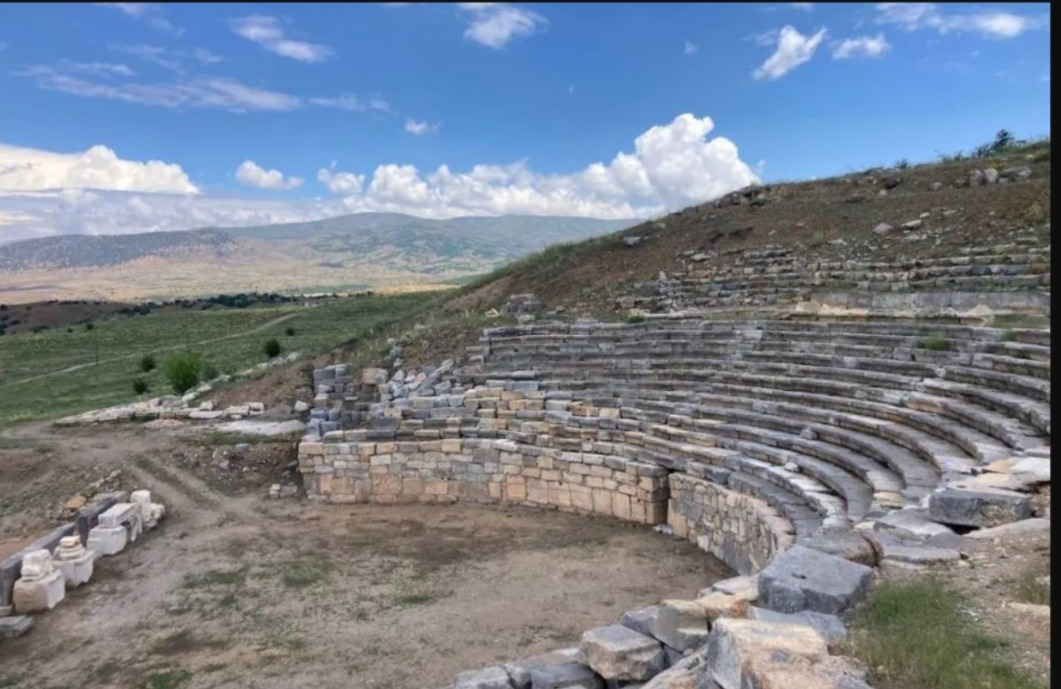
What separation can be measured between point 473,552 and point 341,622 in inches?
117

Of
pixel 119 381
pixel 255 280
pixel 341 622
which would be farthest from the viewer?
pixel 255 280

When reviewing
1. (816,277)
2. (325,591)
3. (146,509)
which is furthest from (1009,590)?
(816,277)

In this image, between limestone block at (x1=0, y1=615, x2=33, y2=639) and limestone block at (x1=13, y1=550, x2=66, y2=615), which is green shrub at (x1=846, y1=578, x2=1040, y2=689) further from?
limestone block at (x1=13, y1=550, x2=66, y2=615)

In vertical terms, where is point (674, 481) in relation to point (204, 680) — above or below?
above

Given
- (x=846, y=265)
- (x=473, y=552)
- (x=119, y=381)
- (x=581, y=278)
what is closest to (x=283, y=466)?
(x=473, y=552)

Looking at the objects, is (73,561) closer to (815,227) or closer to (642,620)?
(642,620)

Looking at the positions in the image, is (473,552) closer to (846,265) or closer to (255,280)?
(846,265)

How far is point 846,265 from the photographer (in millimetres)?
20328

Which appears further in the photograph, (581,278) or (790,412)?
(581,278)

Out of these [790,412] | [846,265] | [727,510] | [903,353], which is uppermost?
[846,265]

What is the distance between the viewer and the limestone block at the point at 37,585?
35.2ft

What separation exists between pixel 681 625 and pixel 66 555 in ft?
32.3

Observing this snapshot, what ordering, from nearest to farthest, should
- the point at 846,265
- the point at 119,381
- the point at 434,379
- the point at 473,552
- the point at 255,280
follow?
1. the point at 473,552
2. the point at 434,379
3. the point at 846,265
4. the point at 119,381
5. the point at 255,280

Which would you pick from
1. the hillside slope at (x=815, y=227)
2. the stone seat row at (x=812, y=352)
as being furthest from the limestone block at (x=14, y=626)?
the hillside slope at (x=815, y=227)
